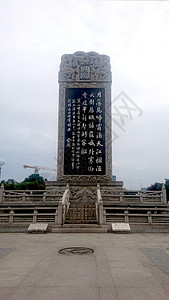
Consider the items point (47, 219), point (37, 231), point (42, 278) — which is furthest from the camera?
point (47, 219)

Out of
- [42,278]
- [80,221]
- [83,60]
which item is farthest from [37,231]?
[83,60]

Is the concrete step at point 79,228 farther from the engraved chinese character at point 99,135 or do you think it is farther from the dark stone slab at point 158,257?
the engraved chinese character at point 99,135

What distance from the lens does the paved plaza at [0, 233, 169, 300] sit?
2.66 m

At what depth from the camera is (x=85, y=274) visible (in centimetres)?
336

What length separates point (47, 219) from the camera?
8.95m

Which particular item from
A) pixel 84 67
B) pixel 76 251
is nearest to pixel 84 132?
pixel 84 67

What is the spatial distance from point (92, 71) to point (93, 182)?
267 inches

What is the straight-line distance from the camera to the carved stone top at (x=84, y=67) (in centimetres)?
1403

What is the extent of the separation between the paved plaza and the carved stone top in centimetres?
1106

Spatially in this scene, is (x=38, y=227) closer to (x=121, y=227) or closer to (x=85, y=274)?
(x=121, y=227)

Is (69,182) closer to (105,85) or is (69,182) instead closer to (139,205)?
(139,205)

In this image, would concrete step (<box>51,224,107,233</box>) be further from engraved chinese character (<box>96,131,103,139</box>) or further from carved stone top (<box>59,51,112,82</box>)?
carved stone top (<box>59,51,112,82</box>)

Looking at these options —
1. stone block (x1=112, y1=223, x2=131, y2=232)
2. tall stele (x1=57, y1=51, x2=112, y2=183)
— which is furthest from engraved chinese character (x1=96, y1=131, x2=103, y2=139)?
stone block (x1=112, y1=223, x2=131, y2=232)

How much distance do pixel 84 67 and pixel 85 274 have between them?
1295cm
